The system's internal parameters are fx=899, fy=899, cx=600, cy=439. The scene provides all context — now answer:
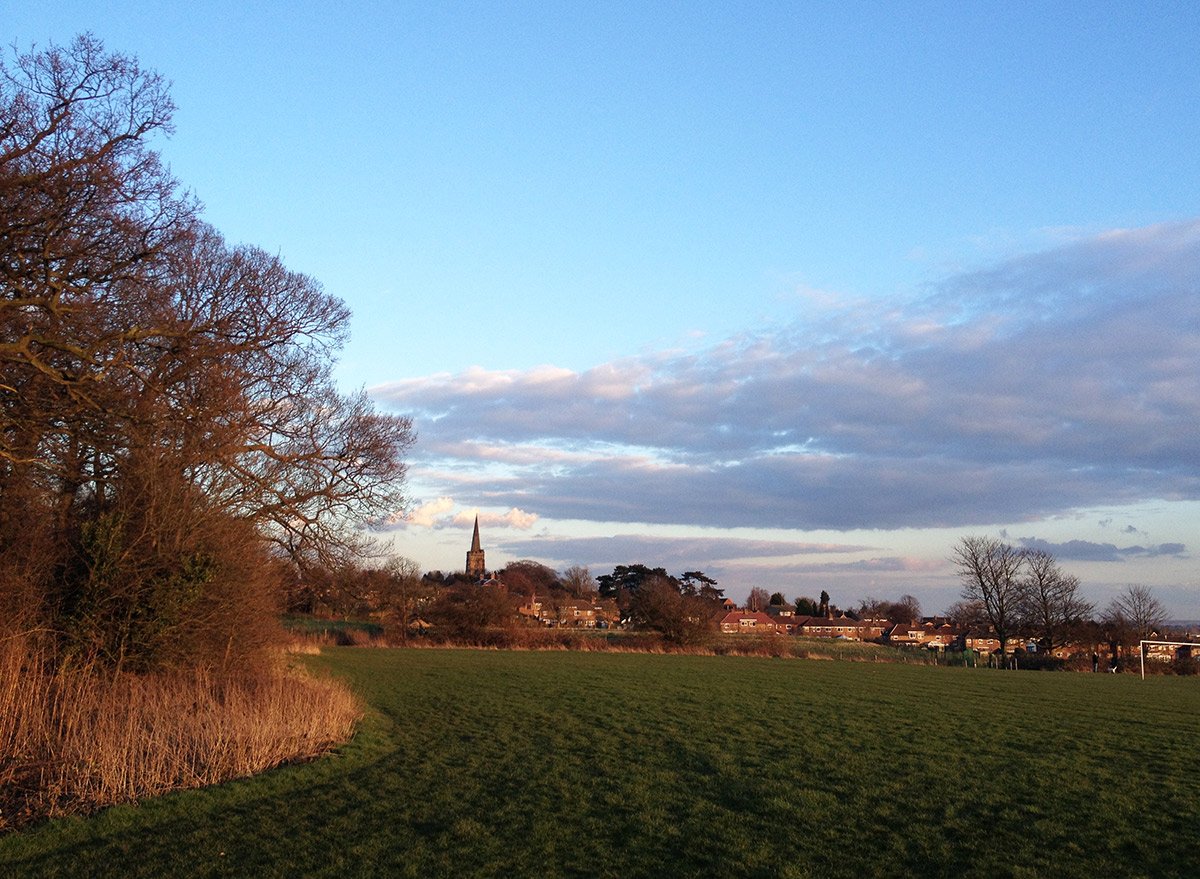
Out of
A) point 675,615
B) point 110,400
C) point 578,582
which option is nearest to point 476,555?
point 578,582

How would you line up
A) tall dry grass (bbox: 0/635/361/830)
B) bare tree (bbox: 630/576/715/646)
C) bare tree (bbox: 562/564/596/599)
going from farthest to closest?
bare tree (bbox: 562/564/596/599), bare tree (bbox: 630/576/715/646), tall dry grass (bbox: 0/635/361/830)

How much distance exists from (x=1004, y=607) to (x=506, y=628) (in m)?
39.6

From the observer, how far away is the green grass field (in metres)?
7.66

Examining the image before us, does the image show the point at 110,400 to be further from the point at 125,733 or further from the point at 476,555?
the point at 476,555

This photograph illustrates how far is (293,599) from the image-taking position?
22469 mm

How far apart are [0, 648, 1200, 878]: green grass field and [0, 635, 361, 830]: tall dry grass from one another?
589 mm

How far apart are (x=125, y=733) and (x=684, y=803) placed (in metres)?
6.76

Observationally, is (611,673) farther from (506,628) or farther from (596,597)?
(596,597)

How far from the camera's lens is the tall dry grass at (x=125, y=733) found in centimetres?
1000

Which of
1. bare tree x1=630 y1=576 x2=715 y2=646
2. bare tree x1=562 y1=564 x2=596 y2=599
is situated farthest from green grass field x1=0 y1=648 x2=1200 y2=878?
bare tree x1=562 y1=564 x2=596 y2=599

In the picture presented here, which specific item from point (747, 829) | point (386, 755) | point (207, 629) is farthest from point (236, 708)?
point (747, 829)

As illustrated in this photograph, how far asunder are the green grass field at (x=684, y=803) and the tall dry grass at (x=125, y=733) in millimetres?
589

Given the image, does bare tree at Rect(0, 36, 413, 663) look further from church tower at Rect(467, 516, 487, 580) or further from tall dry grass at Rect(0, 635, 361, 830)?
church tower at Rect(467, 516, 487, 580)

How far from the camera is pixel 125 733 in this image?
428 inches
